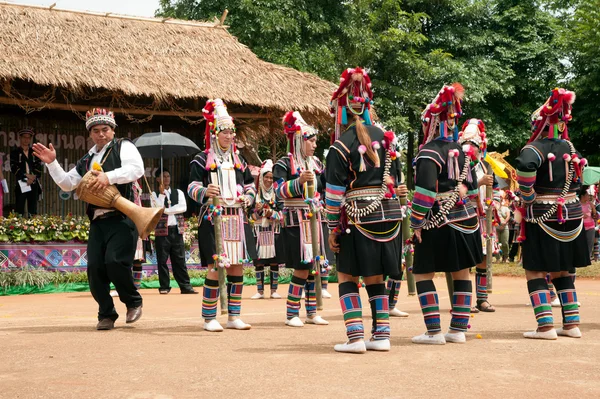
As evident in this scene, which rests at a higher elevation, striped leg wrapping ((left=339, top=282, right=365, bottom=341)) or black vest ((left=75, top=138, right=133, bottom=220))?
black vest ((left=75, top=138, right=133, bottom=220))

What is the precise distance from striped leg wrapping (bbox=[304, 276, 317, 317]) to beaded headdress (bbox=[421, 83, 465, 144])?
240cm

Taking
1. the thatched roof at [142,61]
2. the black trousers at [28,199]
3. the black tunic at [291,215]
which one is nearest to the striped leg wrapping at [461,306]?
the black tunic at [291,215]

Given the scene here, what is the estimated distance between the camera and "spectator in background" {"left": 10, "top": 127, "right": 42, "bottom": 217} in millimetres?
17594

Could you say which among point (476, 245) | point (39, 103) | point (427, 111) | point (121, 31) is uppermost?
point (121, 31)

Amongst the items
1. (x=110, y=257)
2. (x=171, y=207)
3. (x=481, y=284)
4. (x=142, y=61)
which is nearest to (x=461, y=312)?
(x=481, y=284)

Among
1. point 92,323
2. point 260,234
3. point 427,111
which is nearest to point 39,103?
point 260,234

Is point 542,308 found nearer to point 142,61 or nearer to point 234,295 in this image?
point 234,295

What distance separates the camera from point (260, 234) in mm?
14117

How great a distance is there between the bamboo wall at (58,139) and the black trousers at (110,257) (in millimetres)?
9519

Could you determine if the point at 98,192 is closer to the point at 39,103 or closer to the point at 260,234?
the point at 260,234

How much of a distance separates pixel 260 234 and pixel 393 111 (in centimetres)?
1788

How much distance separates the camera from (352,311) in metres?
6.78

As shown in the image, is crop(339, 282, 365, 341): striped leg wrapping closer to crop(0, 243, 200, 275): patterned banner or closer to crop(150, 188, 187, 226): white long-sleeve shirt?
crop(150, 188, 187, 226): white long-sleeve shirt

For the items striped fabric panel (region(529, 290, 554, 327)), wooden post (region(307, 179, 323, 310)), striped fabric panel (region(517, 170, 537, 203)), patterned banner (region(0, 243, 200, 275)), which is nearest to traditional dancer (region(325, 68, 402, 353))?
striped fabric panel (region(517, 170, 537, 203))
